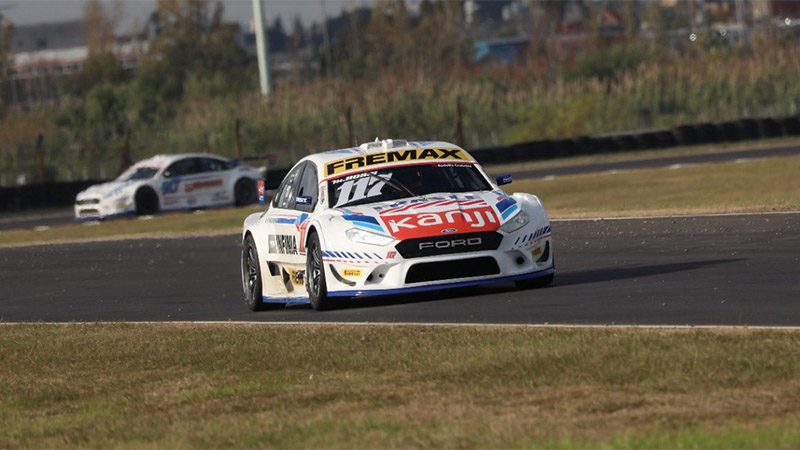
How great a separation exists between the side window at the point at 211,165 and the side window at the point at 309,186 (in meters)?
19.9

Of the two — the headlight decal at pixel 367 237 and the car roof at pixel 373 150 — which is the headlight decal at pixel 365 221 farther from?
the car roof at pixel 373 150

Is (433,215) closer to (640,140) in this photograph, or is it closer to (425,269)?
(425,269)

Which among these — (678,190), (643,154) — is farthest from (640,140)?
(678,190)

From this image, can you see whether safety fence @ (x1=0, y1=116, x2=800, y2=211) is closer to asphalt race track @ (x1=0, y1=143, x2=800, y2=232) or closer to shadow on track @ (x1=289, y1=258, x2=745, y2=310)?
asphalt race track @ (x1=0, y1=143, x2=800, y2=232)

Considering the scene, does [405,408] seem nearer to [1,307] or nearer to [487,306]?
[487,306]

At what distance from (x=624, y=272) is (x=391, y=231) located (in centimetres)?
276

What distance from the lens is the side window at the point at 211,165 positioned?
33.1 m

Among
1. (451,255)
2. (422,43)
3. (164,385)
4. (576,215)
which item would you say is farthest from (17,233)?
(422,43)

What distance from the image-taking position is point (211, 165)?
33188 millimetres

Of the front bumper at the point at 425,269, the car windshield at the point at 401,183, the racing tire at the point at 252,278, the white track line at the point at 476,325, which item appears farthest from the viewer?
the racing tire at the point at 252,278

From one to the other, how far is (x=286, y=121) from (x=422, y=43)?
50.4m

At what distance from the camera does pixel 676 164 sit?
34188 mm

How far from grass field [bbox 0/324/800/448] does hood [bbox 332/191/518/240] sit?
1396 mm

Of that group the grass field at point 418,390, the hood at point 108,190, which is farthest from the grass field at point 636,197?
the grass field at point 418,390
